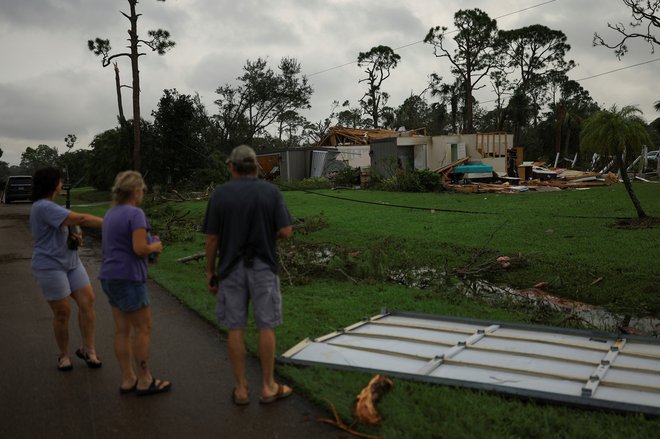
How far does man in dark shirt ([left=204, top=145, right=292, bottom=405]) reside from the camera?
155 inches

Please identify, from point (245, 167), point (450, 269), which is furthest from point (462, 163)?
point (245, 167)

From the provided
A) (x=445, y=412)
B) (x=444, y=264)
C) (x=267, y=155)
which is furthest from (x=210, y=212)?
(x=267, y=155)

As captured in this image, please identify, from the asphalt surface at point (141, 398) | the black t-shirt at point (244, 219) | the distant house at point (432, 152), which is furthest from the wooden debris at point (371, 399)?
the distant house at point (432, 152)

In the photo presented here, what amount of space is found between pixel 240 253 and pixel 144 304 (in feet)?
2.96

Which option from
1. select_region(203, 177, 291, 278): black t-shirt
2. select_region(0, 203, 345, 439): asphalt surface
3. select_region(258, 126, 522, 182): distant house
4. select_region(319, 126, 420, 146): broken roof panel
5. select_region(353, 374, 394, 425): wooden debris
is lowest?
select_region(0, 203, 345, 439): asphalt surface

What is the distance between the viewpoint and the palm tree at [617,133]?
12.2m

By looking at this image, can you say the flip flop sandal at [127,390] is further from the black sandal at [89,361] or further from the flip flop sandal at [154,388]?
the black sandal at [89,361]

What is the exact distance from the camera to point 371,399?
→ 3898 millimetres

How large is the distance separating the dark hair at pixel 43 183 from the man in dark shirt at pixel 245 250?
4.90 feet

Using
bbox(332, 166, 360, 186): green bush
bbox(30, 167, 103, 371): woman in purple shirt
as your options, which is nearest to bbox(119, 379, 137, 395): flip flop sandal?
bbox(30, 167, 103, 371): woman in purple shirt

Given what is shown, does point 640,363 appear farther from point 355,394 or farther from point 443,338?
point 355,394

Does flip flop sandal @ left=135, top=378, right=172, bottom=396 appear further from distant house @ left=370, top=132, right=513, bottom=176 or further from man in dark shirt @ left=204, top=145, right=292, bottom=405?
distant house @ left=370, top=132, right=513, bottom=176

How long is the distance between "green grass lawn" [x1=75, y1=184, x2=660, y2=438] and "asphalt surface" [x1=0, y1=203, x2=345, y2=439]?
0.38 meters

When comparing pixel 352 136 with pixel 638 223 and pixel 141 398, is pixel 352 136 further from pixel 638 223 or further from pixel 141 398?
pixel 141 398
